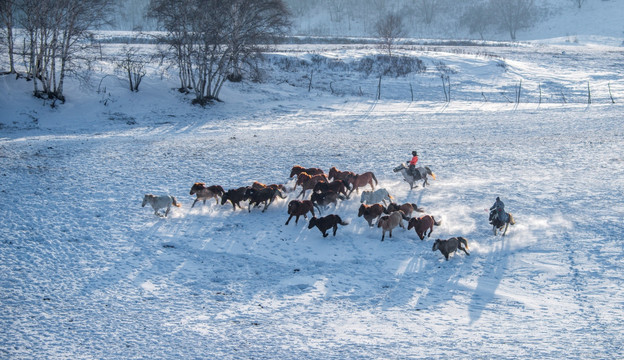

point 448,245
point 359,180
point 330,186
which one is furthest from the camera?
point 359,180

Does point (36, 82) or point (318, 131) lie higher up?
point (36, 82)

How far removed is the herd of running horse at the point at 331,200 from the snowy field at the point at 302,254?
288mm

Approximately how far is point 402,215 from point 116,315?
5.77 metres

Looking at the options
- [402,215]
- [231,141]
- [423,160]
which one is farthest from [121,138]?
[402,215]

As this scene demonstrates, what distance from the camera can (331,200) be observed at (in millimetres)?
11109

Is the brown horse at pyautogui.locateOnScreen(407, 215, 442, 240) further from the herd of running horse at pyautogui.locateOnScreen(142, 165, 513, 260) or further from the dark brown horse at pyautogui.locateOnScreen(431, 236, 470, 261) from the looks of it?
the dark brown horse at pyautogui.locateOnScreen(431, 236, 470, 261)

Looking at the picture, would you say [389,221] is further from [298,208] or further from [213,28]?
[213,28]

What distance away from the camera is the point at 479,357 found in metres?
6.21

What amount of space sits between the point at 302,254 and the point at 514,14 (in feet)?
302

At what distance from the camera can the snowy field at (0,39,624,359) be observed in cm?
666

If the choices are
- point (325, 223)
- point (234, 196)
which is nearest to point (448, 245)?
point (325, 223)

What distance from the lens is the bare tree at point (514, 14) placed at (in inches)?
3422

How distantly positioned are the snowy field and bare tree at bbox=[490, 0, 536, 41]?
246 feet

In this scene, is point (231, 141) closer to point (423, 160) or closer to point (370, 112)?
point (423, 160)
